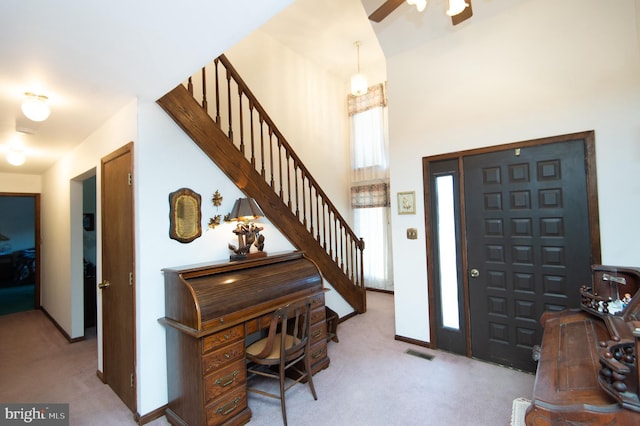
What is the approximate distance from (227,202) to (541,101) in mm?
3035

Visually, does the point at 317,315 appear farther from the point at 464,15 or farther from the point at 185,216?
the point at 464,15

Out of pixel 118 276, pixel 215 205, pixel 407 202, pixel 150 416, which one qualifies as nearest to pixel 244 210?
pixel 215 205

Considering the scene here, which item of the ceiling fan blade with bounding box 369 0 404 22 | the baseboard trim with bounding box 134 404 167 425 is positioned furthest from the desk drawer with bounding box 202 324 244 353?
the ceiling fan blade with bounding box 369 0 404 22

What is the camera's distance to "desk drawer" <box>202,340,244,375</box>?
200cm

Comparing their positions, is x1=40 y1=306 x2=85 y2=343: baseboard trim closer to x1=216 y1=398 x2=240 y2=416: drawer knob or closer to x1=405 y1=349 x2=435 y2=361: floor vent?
x1=216 y1=398 x2=240 y2=416: drawer knob

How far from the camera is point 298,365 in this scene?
2822mm

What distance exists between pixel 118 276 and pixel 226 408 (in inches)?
57.2

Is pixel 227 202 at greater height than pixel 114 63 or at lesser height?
lesser

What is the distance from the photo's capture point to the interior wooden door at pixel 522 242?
2.54m

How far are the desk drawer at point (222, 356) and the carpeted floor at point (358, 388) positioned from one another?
53cm

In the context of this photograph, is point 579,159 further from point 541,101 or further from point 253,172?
point 253,172

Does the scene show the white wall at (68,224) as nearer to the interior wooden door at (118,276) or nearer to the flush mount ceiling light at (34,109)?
the interior wooden door at (118,276)

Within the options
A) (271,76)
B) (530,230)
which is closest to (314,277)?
(530,230)

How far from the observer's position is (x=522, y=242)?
276 centimetres
